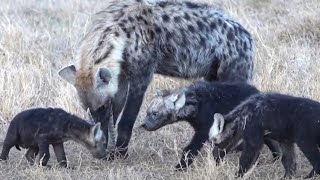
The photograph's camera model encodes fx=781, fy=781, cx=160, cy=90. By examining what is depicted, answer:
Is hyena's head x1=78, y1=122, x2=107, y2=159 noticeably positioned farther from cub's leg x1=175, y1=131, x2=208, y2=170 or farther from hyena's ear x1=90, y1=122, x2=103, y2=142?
cub's leg x1=175, y1=131, x2=208, y2=170

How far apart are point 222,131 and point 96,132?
3.39 feet

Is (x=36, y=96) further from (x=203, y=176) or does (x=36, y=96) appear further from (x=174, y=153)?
(x=203, y=176)

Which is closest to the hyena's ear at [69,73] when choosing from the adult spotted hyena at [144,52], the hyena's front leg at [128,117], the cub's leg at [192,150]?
the adult spotted hyena at [144,52]

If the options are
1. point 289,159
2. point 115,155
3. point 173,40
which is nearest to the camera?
point 289,159

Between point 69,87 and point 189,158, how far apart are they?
2.33 m

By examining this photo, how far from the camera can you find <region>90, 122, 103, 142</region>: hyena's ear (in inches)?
237

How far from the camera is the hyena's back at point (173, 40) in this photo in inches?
250

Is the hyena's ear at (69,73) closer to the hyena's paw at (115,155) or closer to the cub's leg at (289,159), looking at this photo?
the hyena's paw at (115,155)

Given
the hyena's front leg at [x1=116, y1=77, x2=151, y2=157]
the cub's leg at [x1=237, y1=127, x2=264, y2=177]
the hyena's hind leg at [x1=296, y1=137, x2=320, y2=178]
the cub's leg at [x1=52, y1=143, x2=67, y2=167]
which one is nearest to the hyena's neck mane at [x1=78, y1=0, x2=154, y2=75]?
the hyena's front leg at [x1=116, y1=77, x2=151, y2=157]

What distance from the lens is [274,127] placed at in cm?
549

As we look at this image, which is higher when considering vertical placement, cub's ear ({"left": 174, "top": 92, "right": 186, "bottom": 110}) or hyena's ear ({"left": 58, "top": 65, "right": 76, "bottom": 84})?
hyena's ear ({"left": 58, "top": 65, "right": 76, "bottom": 84})

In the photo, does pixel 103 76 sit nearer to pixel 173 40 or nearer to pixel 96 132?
pixel 96 132

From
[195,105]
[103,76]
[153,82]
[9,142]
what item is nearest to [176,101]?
[195,105]

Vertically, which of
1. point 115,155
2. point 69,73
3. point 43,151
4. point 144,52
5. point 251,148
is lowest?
point 115,155
